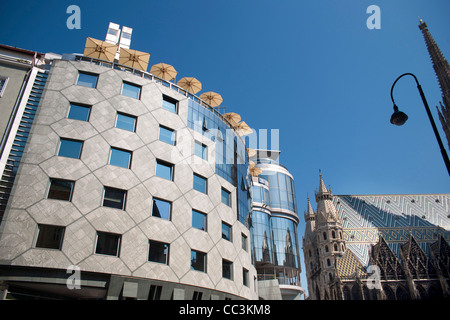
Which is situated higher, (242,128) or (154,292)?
(242,128)

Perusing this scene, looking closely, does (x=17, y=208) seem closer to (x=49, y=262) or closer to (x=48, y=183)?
(x=48, y=183)

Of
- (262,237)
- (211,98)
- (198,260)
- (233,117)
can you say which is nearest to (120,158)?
(198,260)

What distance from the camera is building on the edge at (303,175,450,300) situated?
75.9 metres

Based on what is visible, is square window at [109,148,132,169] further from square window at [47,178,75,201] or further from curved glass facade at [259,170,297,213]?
curved glass facade at [259,170,297,213]

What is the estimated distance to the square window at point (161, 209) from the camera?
2496 centimetres

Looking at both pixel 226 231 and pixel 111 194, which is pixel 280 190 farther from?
pixel 111 194

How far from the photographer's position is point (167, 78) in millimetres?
33344

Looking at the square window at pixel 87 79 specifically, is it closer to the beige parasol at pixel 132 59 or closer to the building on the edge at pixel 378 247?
the beige parasol at pixel 132 59

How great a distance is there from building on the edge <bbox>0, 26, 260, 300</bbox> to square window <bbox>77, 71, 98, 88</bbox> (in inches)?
4.2

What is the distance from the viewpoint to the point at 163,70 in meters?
33.2

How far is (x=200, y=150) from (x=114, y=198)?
9.68 metres

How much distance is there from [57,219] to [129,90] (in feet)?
41.0

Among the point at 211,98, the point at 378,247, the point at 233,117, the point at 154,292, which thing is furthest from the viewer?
the point at 378,247
